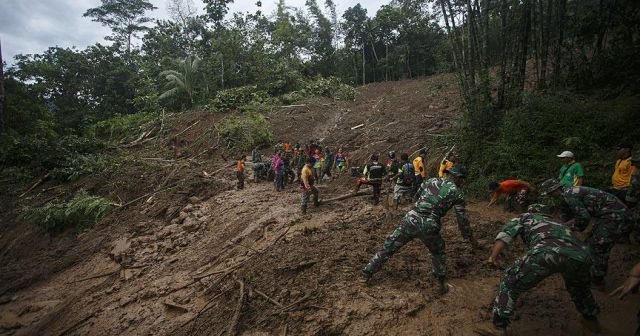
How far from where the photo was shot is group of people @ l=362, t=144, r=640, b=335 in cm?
317

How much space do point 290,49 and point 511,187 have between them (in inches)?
1031

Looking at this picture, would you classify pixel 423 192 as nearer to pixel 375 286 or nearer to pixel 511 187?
pixel 375 286

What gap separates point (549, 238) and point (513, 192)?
3.71 m

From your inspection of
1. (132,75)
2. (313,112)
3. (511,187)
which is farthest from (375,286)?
(132,75)

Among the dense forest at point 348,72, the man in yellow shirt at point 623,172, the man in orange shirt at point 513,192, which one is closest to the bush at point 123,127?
the dense forest at point 348,72

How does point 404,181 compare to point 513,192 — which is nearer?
point 513,192

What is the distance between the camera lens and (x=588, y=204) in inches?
157

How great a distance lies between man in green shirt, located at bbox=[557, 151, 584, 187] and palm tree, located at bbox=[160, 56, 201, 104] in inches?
845

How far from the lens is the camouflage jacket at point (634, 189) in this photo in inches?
196

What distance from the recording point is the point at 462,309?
4.11 metres

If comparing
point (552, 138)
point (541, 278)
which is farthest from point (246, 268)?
point (552, 138)

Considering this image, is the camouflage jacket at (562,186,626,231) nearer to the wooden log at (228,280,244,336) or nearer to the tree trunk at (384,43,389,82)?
the wooden log at (228,280,244,336)

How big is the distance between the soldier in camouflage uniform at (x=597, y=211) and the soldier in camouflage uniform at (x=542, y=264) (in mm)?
778

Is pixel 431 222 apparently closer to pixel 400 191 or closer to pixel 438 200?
pixel 438 200
